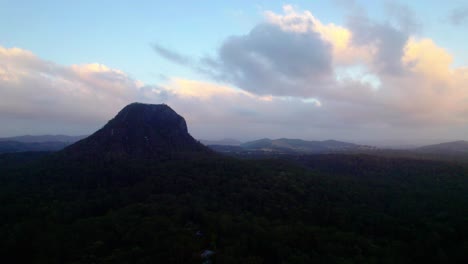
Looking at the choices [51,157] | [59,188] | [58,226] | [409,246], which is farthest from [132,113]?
[409,246]

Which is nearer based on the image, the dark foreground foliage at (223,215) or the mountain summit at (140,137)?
the dark foreground foliage at (223,215)

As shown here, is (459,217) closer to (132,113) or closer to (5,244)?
(5,244)

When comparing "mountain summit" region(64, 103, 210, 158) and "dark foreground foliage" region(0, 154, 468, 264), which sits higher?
"mountain summit" region(64, 103, 210, 158)

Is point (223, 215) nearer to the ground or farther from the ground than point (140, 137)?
nearer to the ground

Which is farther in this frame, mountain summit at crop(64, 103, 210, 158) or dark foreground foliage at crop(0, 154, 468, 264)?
mountain summit at crop(64, 103, 210, 158)
